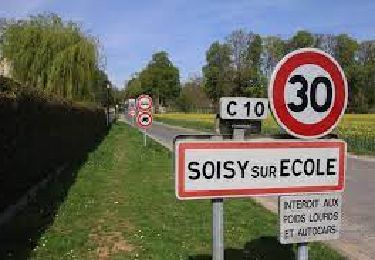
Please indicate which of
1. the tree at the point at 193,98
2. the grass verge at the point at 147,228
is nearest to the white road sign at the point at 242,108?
the grass verge at the point at 147,228

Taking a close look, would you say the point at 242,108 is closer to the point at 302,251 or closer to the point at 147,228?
the point at 302,251

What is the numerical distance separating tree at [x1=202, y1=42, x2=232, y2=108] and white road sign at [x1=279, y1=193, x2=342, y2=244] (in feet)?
311

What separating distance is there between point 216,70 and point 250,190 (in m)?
102

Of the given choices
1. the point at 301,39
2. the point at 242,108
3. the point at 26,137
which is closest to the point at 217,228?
the point at 242,108

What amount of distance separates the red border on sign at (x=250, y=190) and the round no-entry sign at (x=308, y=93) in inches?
4.7

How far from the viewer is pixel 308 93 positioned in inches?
143

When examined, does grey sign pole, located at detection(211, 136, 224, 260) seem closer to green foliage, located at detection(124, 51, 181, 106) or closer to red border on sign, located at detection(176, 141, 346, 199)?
red border on sign, located at detection(176, 141, 346, 199)

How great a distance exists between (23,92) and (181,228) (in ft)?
13.5

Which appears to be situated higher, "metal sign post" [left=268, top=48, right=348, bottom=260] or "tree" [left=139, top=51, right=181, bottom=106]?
"tree" [left=139, top=51, right=181, bottom=106]

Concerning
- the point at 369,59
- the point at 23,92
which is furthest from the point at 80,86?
the point at 369,59

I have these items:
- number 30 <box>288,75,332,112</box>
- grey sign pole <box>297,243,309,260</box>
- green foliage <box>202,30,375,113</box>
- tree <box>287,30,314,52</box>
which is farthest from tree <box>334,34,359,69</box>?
grey sign pole <box>297,243,309,260</box>

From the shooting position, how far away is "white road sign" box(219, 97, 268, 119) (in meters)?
3.60

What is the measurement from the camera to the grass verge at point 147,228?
22.3ft

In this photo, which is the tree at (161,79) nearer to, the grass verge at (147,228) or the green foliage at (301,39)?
the green foliage at (301,39)
